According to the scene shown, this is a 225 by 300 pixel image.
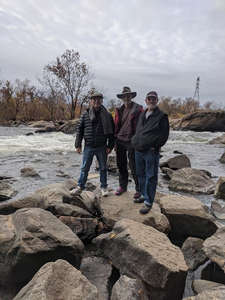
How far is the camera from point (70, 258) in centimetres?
312

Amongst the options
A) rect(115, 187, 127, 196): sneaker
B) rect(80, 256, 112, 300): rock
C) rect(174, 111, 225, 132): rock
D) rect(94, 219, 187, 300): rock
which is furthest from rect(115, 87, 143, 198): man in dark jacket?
rect(174, 111, 225, 132): rock

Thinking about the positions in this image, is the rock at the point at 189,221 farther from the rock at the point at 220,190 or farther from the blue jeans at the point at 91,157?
the rock at the point at 220,190

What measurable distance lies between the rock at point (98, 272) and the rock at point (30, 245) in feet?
0.64

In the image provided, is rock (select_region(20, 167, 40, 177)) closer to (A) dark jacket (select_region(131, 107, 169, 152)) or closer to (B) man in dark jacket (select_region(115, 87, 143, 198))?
(B) man in dark jacket (select_region(115, 87, 143, 198))

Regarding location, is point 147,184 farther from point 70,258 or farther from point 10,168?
point 10,168

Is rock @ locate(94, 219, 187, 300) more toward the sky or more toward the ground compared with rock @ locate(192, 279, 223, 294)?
more toward the sky

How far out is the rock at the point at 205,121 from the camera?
2895 cm

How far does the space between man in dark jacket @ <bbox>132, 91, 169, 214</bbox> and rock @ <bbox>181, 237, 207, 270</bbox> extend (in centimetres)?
82

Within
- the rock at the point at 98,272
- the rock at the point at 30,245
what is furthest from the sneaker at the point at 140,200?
the rock at the point at 30,245

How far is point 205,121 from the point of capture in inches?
1144

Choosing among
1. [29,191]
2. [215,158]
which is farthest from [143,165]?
[215,158]

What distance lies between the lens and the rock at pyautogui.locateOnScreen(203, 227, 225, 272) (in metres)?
3.10

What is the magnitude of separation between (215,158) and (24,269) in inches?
480

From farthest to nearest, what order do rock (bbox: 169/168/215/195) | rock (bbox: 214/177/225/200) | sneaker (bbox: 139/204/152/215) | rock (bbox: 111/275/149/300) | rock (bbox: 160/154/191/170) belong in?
rock (bbox: 160/154/191/170) < rock (bbox: 169/168/215/195) < rock (bbox: 214/177/225/200) < sneaker (bbox: 139/204/152/215) < rock (bbox: 111/275/149/300)
